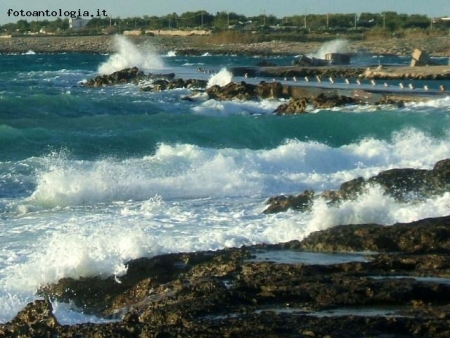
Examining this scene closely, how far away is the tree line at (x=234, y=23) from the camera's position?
415ft

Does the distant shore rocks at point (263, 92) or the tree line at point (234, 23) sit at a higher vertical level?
the distant shore rocks at point (263, 92)

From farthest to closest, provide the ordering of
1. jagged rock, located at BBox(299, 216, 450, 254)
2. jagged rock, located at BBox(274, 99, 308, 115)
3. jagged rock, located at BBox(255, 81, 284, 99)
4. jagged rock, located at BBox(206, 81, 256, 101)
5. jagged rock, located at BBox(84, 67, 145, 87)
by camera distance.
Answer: jagged rock, located at BBox(84, 67, 145, 87) < jagged rock, located at BBox(206, 81, 256, 101) < jagged rock, located at BBox(255, 81, 284, 99) < jagged rock, located at BBox(274, 99, 308, 115) < jagged rock, located at BBox(299, 216, 450, 254)

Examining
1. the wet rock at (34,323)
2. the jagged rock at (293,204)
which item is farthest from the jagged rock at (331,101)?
the wet rock at (34,323)

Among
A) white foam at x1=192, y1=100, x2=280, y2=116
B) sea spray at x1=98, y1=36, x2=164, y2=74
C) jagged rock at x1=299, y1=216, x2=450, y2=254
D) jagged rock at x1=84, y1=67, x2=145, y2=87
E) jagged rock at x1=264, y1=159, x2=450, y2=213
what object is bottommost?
sea spray at x1=98, y1=36, x2=164, y2=74

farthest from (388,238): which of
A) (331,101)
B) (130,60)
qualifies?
(130,60)

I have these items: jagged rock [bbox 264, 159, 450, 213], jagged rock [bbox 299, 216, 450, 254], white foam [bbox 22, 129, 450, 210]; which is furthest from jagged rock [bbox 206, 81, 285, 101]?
jagged rock [bbox 299, 216, 450, 254]

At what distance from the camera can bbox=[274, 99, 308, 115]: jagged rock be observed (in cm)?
3288

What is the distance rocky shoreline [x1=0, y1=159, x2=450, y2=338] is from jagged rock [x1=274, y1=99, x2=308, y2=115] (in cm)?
2180

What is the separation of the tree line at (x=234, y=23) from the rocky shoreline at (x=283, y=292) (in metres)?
111

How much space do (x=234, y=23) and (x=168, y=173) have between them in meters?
127

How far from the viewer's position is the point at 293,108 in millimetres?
33250

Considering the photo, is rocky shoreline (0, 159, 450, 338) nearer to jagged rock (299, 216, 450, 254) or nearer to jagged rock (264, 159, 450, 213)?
jagged rock (299, 216, 450, 254)

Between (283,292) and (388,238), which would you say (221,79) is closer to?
(388,238)

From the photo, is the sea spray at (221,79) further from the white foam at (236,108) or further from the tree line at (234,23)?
the tree line at (234,23)
